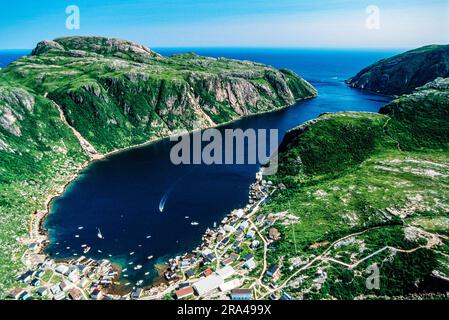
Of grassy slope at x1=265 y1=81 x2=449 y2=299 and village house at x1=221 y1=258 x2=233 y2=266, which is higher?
grassy slope at x1=265 y1=81 x2=449 y2=299

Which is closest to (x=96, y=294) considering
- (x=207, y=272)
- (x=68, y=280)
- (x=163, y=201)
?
(x=68, y=280)

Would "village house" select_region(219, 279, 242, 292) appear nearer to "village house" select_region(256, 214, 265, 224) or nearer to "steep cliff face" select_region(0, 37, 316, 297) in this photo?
"village house" select_region(256, 214, 265, 224)

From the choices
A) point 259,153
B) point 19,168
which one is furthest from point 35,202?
point 259,153

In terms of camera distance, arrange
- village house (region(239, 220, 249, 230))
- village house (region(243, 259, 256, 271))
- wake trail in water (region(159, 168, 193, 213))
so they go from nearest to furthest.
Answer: village house (region(243, 259, 256, 271)) → village house (region(239, 220, 249, 230)) → wake trail in water (region(159, 168, 193, 213))

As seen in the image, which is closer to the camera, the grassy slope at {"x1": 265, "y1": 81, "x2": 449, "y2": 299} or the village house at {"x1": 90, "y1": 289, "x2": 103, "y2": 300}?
the village house at {"x1": 90, "y1": 289, "x2": 103, "y2": 300}

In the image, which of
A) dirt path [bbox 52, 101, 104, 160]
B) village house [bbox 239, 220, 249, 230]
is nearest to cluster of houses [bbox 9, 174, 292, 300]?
village house [bbox 239, 220, 249, 230]

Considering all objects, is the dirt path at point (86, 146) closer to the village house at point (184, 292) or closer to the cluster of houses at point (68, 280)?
the cluster of houses at point (68, 280)

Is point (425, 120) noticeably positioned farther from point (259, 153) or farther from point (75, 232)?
point (75, 232)
